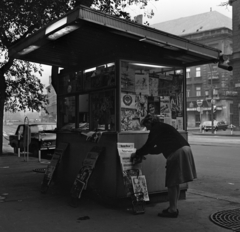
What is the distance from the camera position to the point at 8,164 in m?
12.0

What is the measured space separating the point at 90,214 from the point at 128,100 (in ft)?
7.00

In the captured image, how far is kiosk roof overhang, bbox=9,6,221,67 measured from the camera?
4791 mm

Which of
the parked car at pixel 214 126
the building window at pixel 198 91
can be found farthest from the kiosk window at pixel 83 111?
the building window at pixel 198 91

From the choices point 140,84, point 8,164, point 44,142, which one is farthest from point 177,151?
point 44,142

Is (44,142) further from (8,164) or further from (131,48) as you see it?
(131,48)

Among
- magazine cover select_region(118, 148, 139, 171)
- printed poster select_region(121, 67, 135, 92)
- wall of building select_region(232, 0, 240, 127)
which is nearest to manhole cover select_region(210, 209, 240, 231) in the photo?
magazine cover select_region(118, 148, 139, 171)

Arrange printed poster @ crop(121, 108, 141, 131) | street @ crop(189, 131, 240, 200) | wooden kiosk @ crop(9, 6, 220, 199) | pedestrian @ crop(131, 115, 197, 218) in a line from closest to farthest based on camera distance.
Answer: pedestrian @ crop(131, 115, 197, 218), wooden kiosk @ crop(9, 6, 220, 199), printed poster @ crop(121, 108, 141, 131), street @ crop(189, 131, 240, 200)

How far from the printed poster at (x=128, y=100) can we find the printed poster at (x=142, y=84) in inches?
7.9

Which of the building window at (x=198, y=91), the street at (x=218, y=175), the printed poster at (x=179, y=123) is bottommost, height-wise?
the street at (x=218, y=175)

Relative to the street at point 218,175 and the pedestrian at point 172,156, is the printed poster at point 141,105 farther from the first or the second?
the street at point 218,175

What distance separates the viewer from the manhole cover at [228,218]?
4.78 metres

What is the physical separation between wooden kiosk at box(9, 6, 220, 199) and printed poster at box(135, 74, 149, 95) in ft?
0.06

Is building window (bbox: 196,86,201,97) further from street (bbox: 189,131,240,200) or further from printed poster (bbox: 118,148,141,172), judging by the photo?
printed poster (bbox: 118,148,141,172)

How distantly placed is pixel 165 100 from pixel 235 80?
3952 cm
